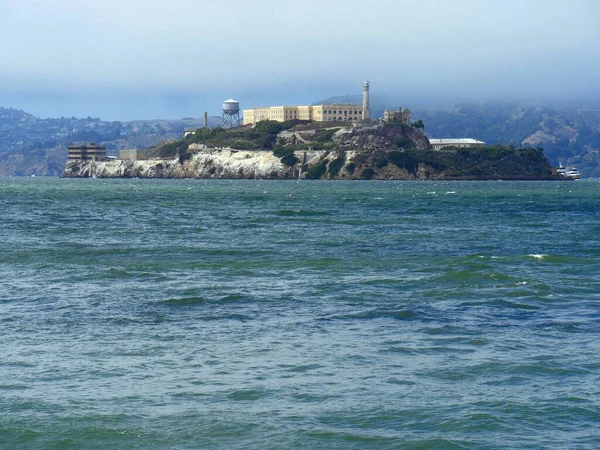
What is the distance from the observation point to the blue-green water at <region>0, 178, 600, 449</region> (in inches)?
712

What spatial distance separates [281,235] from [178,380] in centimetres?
4419

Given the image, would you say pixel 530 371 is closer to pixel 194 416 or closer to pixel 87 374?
pixel 194 416

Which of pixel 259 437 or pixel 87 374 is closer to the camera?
pixel 259 437

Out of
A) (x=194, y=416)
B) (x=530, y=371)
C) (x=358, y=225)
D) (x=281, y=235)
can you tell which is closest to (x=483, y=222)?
(x=358, y=225)

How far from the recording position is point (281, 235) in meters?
65.2

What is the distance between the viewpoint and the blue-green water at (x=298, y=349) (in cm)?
1808

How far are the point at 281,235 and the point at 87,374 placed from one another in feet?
144

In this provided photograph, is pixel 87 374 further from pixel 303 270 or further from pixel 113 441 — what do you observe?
pixel 303 270

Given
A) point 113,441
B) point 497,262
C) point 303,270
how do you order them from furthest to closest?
1. point 497,262
2. point 303,270
3. point 113,441

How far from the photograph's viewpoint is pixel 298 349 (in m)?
24.4

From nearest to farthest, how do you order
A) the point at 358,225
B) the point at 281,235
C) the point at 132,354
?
1. the point at 132,354
2. the point at 281,235
3. the point at 358,225

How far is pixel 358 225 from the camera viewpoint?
75.9 metres

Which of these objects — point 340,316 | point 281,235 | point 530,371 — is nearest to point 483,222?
point 281,235

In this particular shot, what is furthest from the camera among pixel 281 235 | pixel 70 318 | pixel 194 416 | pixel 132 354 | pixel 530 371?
pixel 281 235
